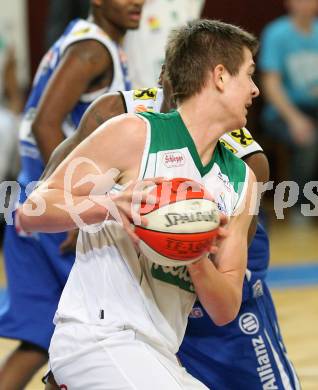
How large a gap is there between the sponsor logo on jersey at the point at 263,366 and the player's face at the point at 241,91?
925 mm

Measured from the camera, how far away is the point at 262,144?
30.6 ft

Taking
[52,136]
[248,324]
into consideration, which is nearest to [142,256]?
[248,324]

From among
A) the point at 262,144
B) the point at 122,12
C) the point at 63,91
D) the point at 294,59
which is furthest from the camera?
the point at 262,144

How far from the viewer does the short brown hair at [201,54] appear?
2705mm

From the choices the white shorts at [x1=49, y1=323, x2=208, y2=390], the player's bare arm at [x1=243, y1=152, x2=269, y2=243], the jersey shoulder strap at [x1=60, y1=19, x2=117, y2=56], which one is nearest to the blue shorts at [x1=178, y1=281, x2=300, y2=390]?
the player's bare arm at [x1=243, y1=152, x2=269, y2=243]

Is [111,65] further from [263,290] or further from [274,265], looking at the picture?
[274,265]

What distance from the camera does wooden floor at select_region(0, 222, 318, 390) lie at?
460 cm

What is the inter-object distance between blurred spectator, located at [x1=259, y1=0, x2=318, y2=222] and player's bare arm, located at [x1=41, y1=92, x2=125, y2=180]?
207 inches

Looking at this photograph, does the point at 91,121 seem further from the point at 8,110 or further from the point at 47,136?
the point at 8,110

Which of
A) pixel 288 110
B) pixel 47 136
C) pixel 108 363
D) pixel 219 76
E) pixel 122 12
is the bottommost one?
pixel 288 110

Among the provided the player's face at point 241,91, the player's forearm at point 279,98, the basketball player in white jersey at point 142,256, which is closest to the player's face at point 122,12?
the basketball player in white jersey at point 142,256

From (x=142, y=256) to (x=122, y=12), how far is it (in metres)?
1.56

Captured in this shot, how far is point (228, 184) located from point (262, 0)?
7.52m

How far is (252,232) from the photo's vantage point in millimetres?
3088
